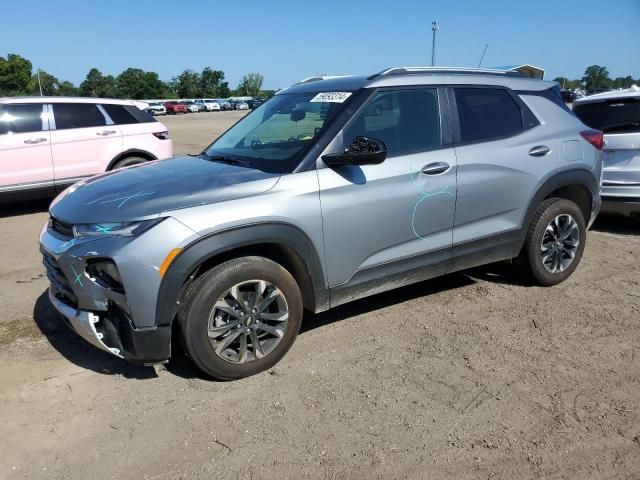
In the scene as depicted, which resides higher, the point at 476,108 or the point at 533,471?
the point at 476,108

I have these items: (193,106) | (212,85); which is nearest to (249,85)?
(212,85)

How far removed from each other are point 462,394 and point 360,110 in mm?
1970

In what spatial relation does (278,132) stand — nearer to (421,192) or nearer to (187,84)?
(421,192)

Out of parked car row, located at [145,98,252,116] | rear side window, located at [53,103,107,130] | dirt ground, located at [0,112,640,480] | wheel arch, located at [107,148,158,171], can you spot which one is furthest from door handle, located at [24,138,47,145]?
parked car row, located at [145,98,252,116]

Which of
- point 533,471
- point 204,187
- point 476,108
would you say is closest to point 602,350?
point 533,471

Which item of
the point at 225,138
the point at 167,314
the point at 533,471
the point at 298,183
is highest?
the point at 225,138

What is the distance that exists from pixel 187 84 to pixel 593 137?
117 metres

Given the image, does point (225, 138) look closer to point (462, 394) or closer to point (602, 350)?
point (462, 394)

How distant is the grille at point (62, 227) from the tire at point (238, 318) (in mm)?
814

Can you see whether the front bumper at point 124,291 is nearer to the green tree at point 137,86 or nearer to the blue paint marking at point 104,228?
the blue paint marking at point 104,228

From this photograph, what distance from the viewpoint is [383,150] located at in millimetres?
3365

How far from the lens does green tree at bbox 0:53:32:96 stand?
3354 inches

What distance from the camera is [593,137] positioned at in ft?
15.5

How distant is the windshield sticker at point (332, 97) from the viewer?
3742 millimetres
